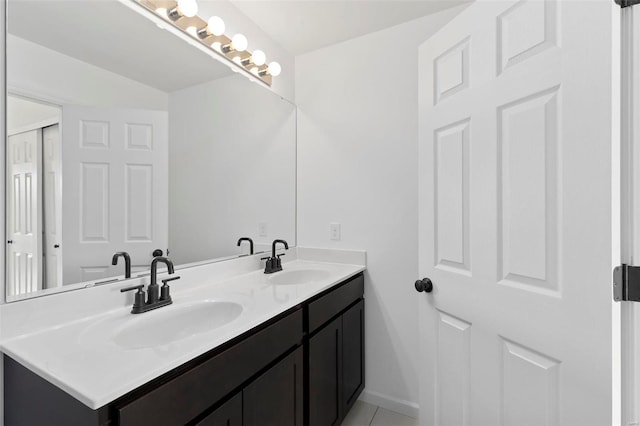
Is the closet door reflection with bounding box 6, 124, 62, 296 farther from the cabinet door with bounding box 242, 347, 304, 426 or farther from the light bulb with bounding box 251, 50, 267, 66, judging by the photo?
the light bulb with bounding box 251, 50, 267, 66

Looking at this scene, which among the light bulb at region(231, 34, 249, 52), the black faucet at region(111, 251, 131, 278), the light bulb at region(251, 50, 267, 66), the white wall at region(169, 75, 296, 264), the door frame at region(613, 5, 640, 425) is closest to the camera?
the door frame at region(613, 5, 640, 425)

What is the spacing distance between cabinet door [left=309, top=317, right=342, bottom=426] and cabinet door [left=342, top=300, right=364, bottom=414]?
0.20 feet

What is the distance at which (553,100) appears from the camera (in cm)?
89

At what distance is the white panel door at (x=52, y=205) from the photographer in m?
1.01

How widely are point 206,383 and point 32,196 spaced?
844mm

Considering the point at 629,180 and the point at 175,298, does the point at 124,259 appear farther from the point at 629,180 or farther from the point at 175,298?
the point at 629,180

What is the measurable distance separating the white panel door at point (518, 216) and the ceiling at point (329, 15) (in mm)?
586

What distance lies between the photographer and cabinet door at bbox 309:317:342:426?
138cm

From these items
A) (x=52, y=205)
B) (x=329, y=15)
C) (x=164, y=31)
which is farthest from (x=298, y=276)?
(x=329, y=15)

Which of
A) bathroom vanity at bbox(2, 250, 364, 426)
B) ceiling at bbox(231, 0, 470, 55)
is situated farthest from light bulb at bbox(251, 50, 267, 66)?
bathroom vanity at bbox(2, 250, 364, 426)

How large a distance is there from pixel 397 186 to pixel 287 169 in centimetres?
80

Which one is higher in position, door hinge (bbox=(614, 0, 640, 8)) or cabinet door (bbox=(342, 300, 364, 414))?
door hinge (bbox=(614, 0, 640, 8))

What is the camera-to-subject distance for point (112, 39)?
1.19 m

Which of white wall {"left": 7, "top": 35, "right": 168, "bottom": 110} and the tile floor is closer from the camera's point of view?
white wall {"left": 7, "top": 35, "right": 168, "bottom": 110}
